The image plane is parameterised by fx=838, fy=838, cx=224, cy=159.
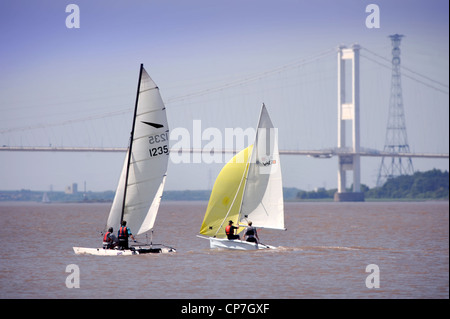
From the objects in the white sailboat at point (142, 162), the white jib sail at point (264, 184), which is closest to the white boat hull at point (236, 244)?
the white jib sail at point (264, 184)

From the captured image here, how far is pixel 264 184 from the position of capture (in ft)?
92.1

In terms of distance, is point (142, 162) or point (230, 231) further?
point (230, 231)

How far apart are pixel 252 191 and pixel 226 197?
2.91 ft

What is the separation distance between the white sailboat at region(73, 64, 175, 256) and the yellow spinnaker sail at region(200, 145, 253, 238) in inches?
117

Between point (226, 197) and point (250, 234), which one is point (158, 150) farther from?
point (250, 234)

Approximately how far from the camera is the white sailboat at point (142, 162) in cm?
2453

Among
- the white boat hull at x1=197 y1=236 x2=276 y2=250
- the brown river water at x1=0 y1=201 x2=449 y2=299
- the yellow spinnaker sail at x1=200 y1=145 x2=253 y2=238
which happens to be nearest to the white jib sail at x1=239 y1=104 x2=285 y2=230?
the yellow spinnaker sail at x1=200 y1=145 x2=253 y2=238

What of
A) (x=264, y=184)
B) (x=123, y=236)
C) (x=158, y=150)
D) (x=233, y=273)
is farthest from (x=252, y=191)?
(x=233, y=273)

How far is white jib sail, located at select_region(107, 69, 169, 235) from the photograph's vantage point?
80.5 ft

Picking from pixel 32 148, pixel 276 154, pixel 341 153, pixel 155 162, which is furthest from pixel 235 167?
pixel 341 153

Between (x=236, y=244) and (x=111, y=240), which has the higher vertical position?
(x=111, y=240)

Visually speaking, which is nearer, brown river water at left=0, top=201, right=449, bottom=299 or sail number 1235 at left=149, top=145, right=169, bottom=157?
brown river water at left=0, top=201, right=449, bottom=299

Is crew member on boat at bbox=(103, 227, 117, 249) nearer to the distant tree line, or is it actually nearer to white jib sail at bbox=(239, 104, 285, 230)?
white jib sail at bbox=(239, 104, 285, 230)
